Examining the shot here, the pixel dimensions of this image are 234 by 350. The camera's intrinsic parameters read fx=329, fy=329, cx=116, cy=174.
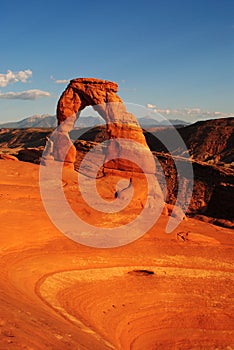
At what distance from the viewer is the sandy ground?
5637mm

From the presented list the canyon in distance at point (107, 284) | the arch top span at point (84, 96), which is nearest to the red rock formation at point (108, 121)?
the arch top span at point (84, 96)

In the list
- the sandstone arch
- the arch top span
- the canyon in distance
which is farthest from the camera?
the arch top span

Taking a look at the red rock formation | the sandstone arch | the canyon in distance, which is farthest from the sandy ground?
the red rock formation

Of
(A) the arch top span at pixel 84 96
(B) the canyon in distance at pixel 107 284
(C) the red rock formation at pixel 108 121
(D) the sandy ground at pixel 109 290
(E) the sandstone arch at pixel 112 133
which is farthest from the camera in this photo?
(A) the arch top span at pixel 84 96

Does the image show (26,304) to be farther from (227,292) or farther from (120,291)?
(227,292)

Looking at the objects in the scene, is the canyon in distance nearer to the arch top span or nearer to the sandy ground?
the sandy ground

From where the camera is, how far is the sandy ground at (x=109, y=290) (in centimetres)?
564

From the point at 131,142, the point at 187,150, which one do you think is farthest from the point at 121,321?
the point at 187,150

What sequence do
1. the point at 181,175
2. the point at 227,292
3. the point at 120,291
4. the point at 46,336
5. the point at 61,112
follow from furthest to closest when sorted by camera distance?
1. the point at 181,175
2. the point at 61,112
3. the point at 227,292
4. the point at 120,291
5. the point at 46,336

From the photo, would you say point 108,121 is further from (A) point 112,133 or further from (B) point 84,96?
(B) point 84,96

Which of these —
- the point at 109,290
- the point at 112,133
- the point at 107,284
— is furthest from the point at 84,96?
the point at 109,290

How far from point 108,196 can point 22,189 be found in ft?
13.6

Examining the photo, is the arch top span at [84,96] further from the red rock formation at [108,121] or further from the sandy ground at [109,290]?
the sandy ground at [109,290]

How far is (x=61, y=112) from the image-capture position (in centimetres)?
2159
